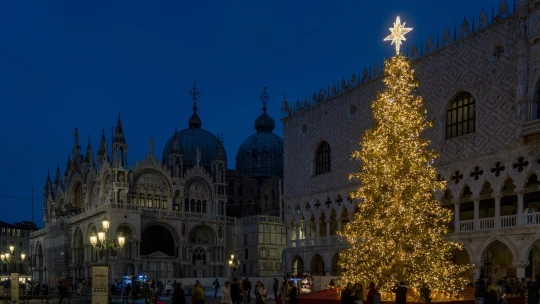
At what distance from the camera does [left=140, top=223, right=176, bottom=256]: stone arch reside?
48125 mm

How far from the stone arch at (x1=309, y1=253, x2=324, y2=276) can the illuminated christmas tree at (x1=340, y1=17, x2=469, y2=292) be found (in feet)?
66.1

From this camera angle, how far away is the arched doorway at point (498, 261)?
29.3 m

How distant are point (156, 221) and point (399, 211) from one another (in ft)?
106

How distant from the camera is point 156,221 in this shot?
48.1m

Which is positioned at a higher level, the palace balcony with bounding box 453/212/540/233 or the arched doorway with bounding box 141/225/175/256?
the palace balcony with bounding box 453/212/540/233

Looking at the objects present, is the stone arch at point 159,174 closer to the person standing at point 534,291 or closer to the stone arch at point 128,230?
the stone arch at point 128,230

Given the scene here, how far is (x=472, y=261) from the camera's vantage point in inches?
1064

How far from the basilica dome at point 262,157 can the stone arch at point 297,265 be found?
24.3m

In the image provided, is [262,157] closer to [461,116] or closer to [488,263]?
[488,263]

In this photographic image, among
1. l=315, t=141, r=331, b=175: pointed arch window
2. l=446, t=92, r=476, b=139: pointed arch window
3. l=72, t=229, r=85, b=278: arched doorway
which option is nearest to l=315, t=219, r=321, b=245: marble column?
l=315, t=141, r=331, b=175: pointed arch window

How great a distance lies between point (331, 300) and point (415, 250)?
2.97 meters

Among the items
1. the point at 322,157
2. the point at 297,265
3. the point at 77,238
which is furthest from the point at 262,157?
A: the point at 322,157

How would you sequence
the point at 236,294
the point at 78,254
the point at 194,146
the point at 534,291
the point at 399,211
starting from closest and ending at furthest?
the point at 534,291
the point at 399,211
the point at 236,294
the point at 78,254
the point at 194,146

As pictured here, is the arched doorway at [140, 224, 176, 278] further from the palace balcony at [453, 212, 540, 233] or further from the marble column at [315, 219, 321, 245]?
the palace balcony at [453, 212, 540, 233]
